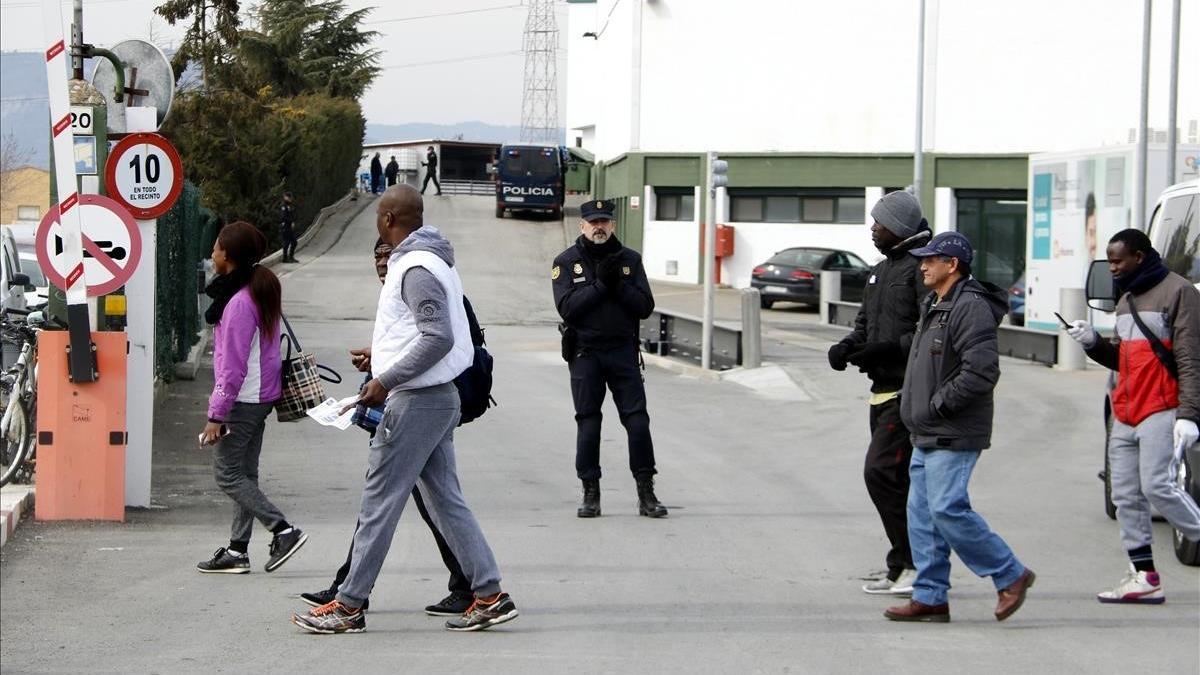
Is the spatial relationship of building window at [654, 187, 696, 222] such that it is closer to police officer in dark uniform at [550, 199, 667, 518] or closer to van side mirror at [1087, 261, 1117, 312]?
police officer in dark uniform at [550, 199, 667, 518]

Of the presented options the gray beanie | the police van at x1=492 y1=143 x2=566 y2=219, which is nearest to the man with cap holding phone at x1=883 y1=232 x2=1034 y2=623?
the gray beanie

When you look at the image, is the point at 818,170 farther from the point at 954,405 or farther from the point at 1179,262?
the point at 954,405

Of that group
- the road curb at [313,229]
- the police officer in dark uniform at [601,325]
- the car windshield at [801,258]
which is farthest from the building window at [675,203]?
the police officer in dark uniform at [601,325]

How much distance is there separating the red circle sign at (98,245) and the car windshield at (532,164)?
44070mm

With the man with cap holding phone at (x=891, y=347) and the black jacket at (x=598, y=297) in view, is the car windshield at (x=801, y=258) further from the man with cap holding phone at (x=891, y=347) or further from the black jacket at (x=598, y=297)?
the man with cap holding phone at (x=891, y=347)

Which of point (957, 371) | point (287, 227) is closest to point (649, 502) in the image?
point (957, 371)

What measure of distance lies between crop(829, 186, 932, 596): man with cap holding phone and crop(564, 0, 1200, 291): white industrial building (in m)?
34.3

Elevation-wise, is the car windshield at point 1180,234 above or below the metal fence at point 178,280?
above

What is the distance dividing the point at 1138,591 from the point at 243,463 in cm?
461

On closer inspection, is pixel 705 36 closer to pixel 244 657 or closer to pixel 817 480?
pixel 817 480

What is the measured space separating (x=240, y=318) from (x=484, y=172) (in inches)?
2664

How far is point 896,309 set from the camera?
749 centimetres

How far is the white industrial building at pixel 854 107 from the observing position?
40.3 m

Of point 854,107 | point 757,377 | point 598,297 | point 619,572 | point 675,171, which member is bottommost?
point 757,377
